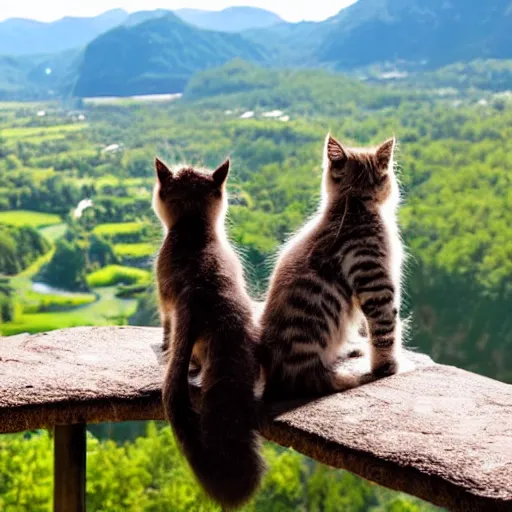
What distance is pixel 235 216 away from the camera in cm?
562

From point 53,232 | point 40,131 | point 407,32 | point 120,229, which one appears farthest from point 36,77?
point 407,32

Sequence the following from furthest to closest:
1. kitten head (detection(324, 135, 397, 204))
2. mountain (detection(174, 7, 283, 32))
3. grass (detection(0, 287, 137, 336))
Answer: mountain (detection(174, 7, 283, 32)) < grass (detection(0, 287, 137, 336)) < kitten head (detection(324, 135, 397, 204))

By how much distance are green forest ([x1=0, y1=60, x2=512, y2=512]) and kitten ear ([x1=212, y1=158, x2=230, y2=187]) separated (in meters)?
3.71

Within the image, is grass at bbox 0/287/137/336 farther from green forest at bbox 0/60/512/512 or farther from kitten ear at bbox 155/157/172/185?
kitten ear at bbox 155/157/172/185

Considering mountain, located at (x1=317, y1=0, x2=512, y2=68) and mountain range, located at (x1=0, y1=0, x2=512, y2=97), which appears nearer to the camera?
mountain range, located at (x1=0, y1=0, x2=512, y2=97)

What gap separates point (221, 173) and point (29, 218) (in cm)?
1064

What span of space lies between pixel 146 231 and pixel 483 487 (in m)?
9.38

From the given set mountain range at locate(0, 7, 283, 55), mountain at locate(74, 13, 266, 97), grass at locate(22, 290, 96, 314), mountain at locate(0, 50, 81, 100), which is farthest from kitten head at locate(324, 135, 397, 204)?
mountain range at locate(0, 7, 283, 55)

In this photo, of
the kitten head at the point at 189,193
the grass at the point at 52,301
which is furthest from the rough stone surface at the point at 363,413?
the grass at the point at 52,301

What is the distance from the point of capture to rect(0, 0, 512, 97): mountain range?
1530 cm

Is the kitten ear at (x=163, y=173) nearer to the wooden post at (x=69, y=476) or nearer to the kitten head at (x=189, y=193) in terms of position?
the kitten head at (x=189, y=193)

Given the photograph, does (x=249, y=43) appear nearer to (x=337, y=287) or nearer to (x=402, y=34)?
(x=402, y=34)

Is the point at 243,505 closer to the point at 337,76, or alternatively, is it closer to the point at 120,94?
the point at 120,94

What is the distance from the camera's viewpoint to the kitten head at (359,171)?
171 cm
